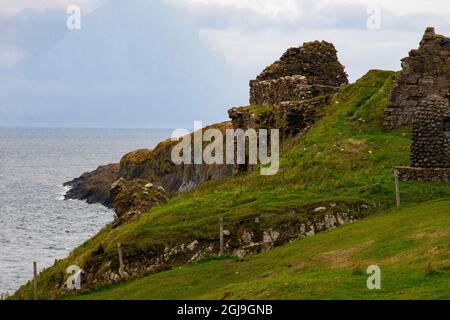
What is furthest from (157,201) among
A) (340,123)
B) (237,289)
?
(237,289)

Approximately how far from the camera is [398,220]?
3288 centimetres

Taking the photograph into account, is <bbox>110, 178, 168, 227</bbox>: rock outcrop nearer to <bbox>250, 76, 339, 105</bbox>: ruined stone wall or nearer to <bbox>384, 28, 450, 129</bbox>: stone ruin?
<bbox>384, 28, 450, 129</bbox>: stone ruin

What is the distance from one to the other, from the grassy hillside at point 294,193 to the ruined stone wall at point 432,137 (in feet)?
4.65

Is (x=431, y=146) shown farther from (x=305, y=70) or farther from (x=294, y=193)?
(x=305, y=70)

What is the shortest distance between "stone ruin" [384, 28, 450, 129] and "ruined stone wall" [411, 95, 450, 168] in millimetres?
10065

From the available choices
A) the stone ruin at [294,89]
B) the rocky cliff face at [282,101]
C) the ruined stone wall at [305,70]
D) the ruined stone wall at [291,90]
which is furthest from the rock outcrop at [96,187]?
the ruined stone wall at [291,90]

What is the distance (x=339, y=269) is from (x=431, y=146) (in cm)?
1626

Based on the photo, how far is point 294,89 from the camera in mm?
67062

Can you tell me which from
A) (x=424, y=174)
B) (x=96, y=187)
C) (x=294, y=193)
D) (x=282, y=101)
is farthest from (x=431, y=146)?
(x=96, y=187)

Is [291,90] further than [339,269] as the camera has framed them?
Yes

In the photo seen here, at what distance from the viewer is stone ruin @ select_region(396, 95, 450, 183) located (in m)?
40.8

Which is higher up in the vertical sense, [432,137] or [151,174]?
[151,174]

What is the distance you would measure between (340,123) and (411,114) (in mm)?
4892

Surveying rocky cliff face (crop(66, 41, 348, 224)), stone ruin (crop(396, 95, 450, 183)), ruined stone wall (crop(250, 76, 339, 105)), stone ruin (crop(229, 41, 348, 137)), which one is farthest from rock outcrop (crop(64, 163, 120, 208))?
stone ruin (crop(396, 95, 450, 183))
